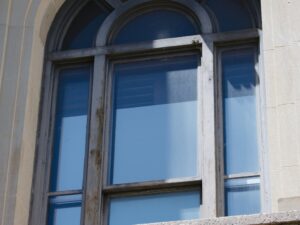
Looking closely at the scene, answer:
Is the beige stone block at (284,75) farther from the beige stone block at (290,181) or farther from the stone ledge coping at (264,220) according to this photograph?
the stone ledge coping at (264,220)

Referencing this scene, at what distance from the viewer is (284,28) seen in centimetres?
1071

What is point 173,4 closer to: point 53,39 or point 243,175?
point 53,39

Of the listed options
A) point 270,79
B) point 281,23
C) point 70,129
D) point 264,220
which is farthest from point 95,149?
point 264,220

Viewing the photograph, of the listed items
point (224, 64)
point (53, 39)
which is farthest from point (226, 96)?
point (53, 39)

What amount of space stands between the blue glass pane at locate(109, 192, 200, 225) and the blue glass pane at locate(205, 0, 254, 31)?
1846mm

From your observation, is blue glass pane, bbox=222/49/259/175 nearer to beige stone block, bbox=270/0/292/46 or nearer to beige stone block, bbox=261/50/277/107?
beige stone block, bbox=261/50/277/107

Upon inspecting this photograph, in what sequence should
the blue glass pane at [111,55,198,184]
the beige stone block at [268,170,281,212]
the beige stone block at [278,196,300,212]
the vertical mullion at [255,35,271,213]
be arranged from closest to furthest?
the beige stone block at [278,196,300,212]
the beige stone block at [268,170,281,212]
the vertical mullion at [255,35,271,213]
the blue glass pane at [111,55,198,184]

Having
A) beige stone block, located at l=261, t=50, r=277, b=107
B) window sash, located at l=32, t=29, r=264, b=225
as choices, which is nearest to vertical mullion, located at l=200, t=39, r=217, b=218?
window sash, located at l=32, t=29, r=264, b=225

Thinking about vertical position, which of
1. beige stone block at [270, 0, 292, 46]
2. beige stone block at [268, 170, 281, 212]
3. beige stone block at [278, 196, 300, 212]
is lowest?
beige stone block at [278, 196, 300, 212]

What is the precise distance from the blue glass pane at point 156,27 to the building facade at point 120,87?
1.5 inches

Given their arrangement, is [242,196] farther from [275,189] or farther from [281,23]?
[281,23]

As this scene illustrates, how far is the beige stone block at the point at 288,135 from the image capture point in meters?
9.86

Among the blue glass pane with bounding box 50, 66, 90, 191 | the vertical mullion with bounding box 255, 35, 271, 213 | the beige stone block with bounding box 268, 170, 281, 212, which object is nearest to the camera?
the beige stone block with bounding box 268, 170, 281, 212

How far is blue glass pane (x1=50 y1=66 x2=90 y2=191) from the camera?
11.0 metres
